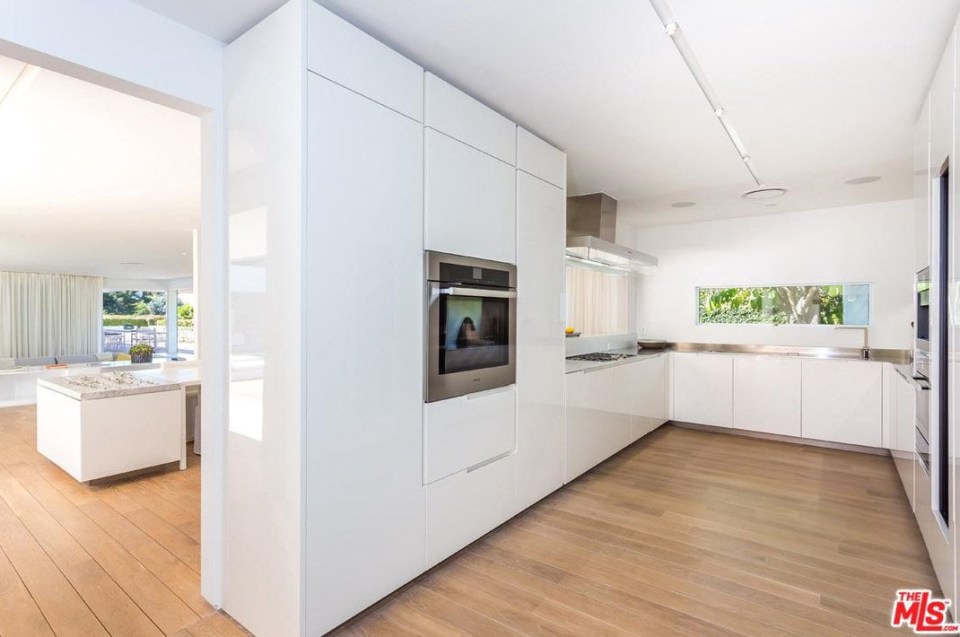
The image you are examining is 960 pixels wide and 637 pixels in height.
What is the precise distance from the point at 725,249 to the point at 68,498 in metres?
6.60

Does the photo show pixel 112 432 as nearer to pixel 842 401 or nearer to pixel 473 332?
pixel 473 332

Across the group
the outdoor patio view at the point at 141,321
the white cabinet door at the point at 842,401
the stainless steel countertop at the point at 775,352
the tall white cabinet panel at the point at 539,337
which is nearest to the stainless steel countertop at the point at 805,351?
the stainless steel countertop at the point at 775,352

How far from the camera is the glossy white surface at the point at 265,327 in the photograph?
5.82 feet

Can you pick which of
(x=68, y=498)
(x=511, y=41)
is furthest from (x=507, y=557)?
(x=68, y=498)

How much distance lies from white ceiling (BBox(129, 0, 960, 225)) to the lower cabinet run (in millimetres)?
1756

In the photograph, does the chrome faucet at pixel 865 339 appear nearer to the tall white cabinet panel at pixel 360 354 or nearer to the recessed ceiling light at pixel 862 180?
the recessed ceiling light at pixel 862 180

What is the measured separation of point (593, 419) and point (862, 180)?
10.1 ft

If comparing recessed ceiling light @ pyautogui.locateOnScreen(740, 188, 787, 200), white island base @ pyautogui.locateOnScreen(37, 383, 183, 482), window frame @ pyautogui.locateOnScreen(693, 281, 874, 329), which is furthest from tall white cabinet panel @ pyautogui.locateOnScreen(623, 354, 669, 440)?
white island base @ pyautogui.locateOnScreen(37, 383, 183, 482)

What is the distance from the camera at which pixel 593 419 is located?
3.89 m

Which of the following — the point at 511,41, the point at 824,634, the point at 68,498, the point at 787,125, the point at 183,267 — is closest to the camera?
the point at 824,634

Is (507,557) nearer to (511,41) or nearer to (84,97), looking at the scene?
(511,41)

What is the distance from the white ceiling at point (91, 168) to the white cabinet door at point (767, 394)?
5.35 metres

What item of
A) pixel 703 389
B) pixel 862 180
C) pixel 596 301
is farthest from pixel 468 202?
pixel 703 389

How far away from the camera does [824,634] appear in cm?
193
